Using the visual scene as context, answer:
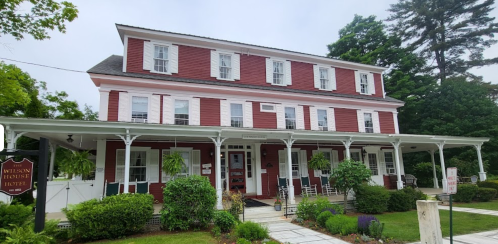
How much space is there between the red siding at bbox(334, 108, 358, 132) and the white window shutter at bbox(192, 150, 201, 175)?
25.9 feet

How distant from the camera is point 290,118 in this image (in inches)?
555

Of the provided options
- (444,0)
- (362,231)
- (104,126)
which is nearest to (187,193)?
(104,126)

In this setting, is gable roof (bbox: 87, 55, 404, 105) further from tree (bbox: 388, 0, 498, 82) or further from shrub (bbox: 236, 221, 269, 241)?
tree (bbox: 388, 0, 498, 82)

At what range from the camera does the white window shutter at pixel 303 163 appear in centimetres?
1400

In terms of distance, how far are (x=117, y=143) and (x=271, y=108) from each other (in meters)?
7.33

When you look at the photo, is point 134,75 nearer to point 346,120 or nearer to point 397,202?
point 346,120

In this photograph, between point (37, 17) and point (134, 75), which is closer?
point (37, 17)

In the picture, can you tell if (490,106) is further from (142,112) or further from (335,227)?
(142,112)

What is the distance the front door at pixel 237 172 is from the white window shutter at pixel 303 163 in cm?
315

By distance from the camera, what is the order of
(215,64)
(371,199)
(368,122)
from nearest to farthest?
(371,199) < (215,64) < (368,122)

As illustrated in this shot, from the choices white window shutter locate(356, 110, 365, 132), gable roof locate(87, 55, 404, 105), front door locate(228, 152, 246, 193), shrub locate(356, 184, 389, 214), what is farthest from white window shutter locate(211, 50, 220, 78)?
white window shutter locate(356, 110, 365, 132)

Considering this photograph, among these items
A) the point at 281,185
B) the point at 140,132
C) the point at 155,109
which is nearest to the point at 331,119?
the point at 281,185

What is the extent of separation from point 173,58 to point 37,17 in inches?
203

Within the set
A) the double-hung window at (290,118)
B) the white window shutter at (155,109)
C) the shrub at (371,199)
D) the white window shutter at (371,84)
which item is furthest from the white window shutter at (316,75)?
the white window shutter at (155,109)
